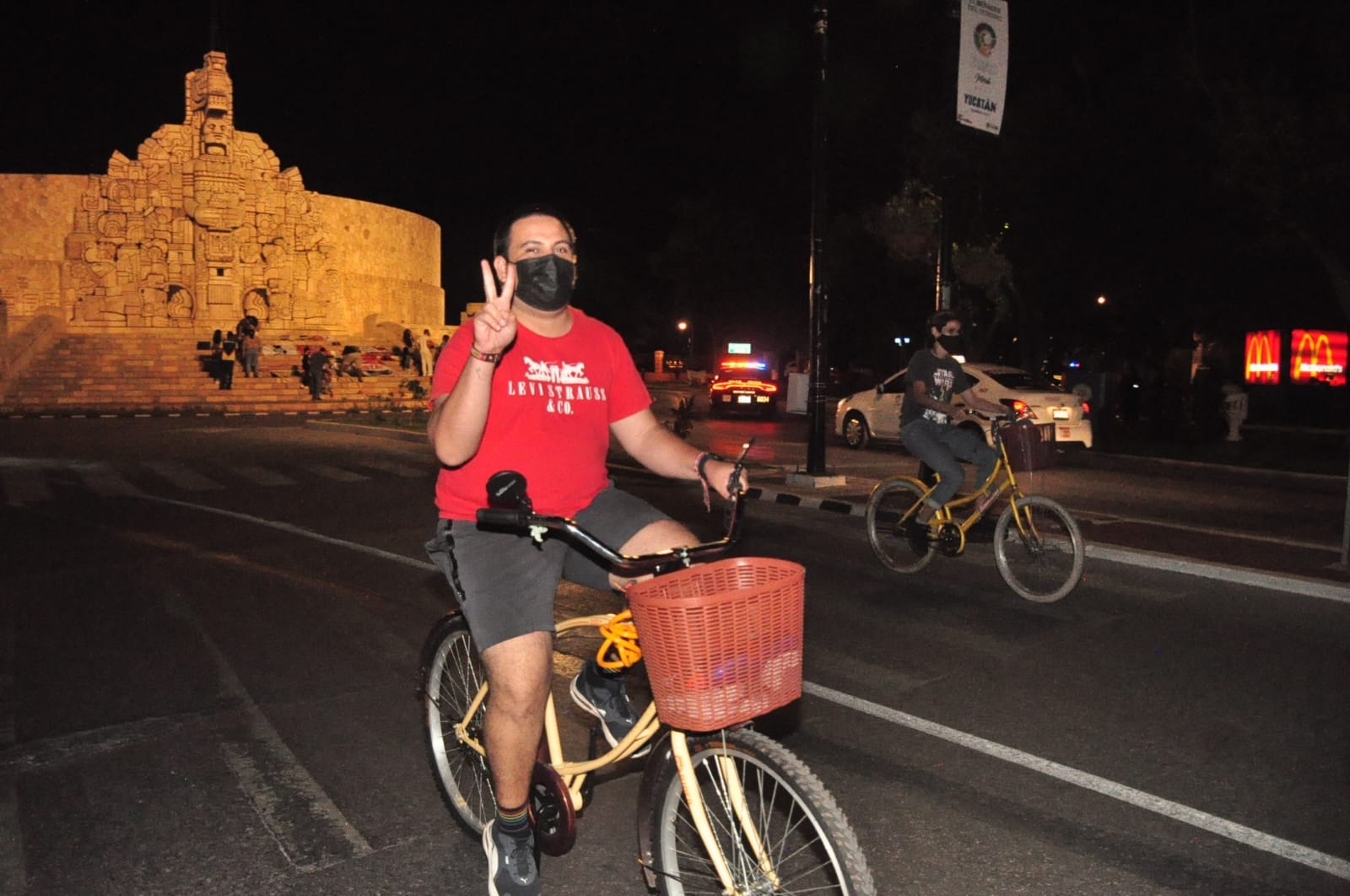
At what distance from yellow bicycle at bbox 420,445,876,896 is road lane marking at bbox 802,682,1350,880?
6.70 ft

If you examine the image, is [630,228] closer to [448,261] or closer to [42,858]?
[448,261]

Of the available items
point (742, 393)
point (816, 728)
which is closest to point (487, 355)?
point (816, 728)

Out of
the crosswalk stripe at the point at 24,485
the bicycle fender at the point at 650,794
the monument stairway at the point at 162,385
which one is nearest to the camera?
the bicycle fender at the point at 650,794

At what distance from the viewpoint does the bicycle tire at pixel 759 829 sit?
8.96 ft

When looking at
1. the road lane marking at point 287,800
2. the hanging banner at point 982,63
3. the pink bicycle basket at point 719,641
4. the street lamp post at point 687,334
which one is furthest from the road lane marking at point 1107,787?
the street lamp post at point 687,334

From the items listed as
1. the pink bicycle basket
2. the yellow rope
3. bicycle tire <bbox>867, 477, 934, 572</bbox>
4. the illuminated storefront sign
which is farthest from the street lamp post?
the pink bicycle basket

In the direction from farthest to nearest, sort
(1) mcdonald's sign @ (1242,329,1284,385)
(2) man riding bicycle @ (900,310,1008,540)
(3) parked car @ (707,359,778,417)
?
(3) parked car @ (707,359,778,417) → (1) mcdonald's sign @ (1242,329,1284,385) → (2) man riding bicycle @ (900,310,1008,540)

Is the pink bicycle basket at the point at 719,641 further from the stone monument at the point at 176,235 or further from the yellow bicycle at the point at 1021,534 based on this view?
the stone monument at the point at 176,235

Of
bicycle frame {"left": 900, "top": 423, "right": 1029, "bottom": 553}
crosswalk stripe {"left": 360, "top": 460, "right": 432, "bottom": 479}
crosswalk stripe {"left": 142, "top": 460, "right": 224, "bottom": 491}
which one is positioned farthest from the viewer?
crosswalk stripe {"left": 360, "top": 460, "right": 432, "bottom": 479}

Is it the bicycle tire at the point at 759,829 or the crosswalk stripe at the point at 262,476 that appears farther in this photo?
the crosswalk stripe at the point at 262,476

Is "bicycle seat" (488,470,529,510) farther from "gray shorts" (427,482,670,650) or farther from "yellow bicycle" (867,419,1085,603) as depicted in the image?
"yellow bicycle" (867,419,1085,603)

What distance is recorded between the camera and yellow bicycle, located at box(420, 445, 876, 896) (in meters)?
2.67

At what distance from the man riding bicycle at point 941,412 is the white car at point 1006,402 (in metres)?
9.11

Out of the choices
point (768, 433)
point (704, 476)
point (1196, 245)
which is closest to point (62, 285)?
point (768, 433)
